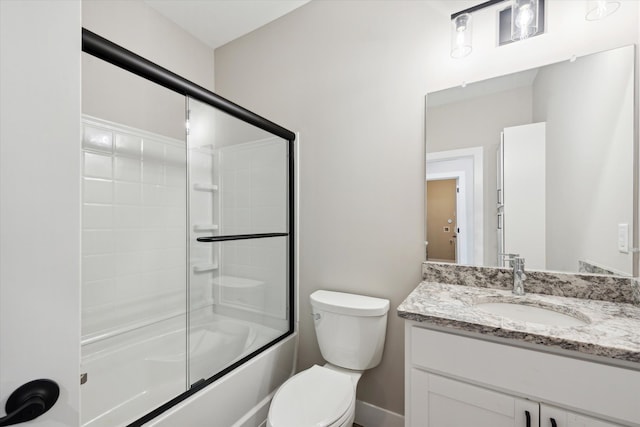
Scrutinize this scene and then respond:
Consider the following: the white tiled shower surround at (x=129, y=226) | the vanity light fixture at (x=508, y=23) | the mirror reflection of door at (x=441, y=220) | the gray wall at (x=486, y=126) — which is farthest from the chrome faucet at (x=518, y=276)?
the white tiled shower surround at (x=129, y=226)

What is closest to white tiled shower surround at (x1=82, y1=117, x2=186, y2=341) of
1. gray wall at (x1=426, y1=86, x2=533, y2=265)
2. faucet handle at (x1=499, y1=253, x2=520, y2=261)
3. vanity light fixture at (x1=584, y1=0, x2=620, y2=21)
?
gray wall at (x1=426, y1=86, x2=533, y2=265)

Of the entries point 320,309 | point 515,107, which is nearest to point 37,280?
point 320,309

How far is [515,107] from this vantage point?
1.33 meters

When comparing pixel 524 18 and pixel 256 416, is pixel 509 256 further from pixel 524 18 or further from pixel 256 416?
pixel 256 416

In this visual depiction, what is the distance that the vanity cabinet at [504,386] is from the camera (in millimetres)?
789

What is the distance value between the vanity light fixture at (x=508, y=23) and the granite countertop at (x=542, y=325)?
114 cm

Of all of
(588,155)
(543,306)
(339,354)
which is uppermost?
(588,155)

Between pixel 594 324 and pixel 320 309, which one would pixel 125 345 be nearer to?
pixel 320 309

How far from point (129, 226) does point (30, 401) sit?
1.46m

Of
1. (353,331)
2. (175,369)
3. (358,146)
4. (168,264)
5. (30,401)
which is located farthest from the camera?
(168,264)

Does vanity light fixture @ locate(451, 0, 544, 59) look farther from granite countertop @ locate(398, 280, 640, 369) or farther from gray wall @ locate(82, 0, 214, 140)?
gray wall @ locate(82, 0, 214, 140)

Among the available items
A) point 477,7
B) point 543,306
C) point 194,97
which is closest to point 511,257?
point 543,306

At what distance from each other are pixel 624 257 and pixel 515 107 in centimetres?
76

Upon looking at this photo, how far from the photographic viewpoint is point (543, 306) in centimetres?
115
